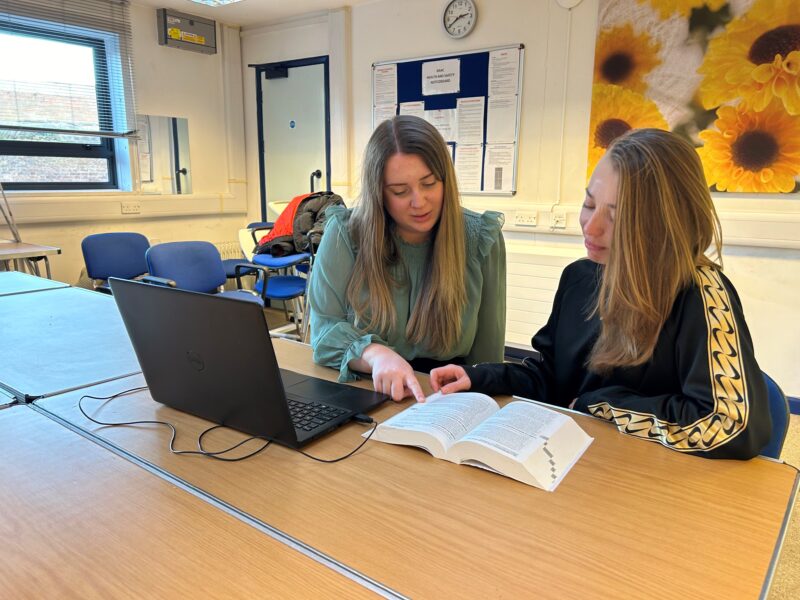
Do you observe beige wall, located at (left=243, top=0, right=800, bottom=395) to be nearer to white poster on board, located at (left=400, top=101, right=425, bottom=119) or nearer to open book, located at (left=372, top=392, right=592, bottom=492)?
white poster on board, located at (left=400, top=101, right=425, bottom=119)

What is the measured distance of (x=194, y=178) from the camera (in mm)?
4770

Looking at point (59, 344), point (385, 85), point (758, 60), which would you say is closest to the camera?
point (59, 344)

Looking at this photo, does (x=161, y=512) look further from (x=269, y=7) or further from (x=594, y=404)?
(x=269, y=7)

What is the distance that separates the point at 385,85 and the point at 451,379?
330 cm

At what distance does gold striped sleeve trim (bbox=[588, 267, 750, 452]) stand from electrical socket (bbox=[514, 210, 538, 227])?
2596 millimetres

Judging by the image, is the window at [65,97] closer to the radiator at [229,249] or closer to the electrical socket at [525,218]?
the radiator at [229,249]

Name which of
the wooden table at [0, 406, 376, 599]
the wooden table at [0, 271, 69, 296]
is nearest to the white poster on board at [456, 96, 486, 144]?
the wooden table at [0, 271, 69, 296]

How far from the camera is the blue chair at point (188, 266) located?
126 inches

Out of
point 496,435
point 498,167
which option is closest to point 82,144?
point 498,167

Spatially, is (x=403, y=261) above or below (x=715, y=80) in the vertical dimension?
below

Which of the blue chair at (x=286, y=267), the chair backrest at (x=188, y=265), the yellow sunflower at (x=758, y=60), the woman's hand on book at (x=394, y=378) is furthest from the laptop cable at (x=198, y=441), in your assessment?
the yellow sunflower at (x=758, y=60)

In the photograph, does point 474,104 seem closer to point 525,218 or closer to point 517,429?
point 525,218

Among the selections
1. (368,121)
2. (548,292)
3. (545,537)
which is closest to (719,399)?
(545,537)

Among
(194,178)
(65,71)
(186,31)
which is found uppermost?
(186,31)
